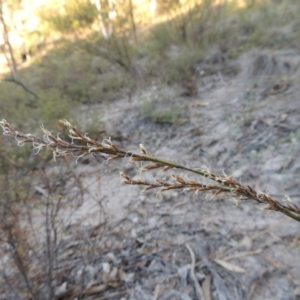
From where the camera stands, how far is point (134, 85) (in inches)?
229

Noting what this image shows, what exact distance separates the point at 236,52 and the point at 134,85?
2.20 m

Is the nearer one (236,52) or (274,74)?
(274,74)

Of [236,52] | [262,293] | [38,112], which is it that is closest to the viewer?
[262,293]

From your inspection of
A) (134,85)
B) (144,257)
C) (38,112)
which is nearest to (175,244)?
(144,257)

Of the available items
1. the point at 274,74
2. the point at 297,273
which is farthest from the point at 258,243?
the point at 274,74

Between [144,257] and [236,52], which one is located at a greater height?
[236,52]

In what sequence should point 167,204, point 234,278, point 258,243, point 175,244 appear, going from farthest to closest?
point 167,204 < point 175,244 < point 258,243 < point 234,278

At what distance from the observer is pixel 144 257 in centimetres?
199

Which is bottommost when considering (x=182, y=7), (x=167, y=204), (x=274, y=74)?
(x=167, y=204)

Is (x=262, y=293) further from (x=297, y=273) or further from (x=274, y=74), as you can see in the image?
(x=274, y=74)

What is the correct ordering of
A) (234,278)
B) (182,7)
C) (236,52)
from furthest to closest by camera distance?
(182,7), (236,52), (234,278)

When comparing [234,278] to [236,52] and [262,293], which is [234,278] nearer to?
[262,293]

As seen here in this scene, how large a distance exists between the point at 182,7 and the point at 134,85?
2.24m

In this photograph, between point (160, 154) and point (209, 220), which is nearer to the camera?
point (209, 220)
